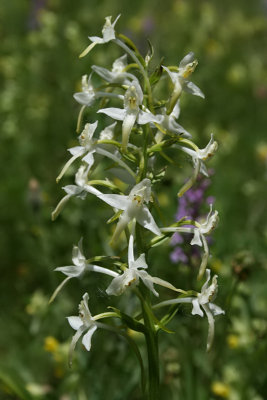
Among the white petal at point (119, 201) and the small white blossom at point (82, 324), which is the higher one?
the white petal at point (119, 201)

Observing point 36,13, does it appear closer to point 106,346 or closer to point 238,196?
point 238,196

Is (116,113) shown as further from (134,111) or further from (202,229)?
(202,229)

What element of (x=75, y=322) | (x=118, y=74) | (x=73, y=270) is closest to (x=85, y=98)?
(x=118, y=74)

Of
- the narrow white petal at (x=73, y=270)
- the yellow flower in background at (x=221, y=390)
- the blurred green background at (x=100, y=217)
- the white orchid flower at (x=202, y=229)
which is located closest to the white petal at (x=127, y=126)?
the white orchid flower at (x=202, y=229)

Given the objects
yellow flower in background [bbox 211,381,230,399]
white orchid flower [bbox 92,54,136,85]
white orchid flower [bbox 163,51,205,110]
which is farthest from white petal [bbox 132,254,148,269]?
yellow flower in background [bbox 211,381,230,399]

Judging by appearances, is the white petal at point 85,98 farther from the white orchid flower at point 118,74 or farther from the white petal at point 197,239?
the white petal at point 197,239
